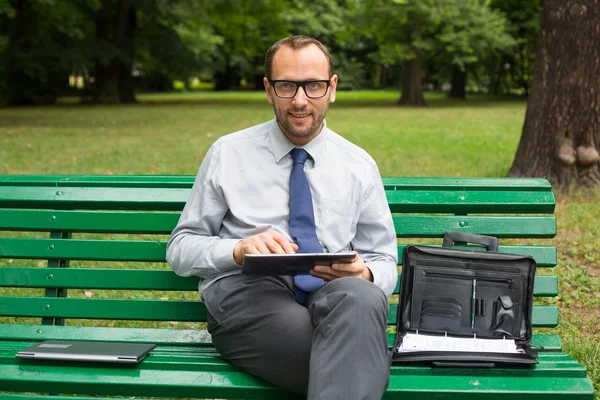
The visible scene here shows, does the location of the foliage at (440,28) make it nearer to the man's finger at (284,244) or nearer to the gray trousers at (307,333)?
the gray trousers at (307,333)

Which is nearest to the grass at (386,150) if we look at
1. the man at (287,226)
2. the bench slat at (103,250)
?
the bench slat at (103,250)

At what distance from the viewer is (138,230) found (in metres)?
3.44

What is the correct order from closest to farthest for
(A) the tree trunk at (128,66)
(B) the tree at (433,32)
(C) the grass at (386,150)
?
(C) the grass at (386,150) → (B) the tree at (433,32) → (A) the tree trunk at (128,66)

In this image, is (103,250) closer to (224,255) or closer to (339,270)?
(224,255)

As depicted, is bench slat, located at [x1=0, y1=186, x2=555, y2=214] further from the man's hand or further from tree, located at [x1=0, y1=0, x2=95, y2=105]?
tree, located at [x1=0, y1=0, x2=95, y2=105]

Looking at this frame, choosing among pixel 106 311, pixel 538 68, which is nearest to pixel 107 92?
pixel 538 68

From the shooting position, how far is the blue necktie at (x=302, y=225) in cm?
302

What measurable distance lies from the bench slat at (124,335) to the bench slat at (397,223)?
42 cm

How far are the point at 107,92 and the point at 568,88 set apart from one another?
28151 millimetres

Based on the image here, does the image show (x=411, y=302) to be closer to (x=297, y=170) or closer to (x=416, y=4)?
(x=297, y=170)

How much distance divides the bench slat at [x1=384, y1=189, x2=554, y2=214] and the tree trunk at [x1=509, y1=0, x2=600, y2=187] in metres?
4.81

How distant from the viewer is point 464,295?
309cm

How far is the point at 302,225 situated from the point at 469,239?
2.30ft

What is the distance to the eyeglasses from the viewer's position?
3027 millimetres
